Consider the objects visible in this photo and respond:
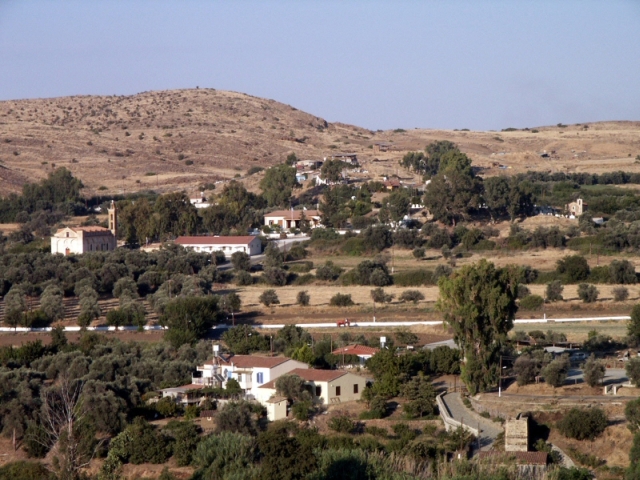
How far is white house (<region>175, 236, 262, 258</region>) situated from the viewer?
190ft

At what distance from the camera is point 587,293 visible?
40312mm

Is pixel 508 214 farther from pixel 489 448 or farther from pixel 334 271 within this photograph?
pixel 489 448

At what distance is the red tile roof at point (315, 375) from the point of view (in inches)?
1084

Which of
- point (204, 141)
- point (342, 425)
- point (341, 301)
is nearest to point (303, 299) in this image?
point (341, 301)

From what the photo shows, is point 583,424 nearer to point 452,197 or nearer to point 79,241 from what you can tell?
point 79,241

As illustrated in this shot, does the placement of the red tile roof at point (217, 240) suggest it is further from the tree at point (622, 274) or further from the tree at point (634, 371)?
the tree at point (634, 371)

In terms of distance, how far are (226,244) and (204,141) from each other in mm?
50349

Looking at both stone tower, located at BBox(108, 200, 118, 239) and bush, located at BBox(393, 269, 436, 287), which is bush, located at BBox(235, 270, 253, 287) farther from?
stone tower, located at BBox(108, 200, 118, 239)

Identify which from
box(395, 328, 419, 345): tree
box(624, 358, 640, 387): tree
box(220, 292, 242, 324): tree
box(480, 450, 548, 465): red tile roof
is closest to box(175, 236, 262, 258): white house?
box(220, 292, 242, 324): tree

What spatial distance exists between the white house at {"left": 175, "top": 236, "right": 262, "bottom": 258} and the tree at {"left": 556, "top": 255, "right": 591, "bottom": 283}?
18.0m

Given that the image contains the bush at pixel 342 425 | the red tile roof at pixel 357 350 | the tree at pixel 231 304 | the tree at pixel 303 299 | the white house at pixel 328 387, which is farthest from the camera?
the tree at pixel 303 299

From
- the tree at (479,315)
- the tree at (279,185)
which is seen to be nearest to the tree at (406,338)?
the tree at (479,315)

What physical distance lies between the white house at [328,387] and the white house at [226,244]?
2974cm

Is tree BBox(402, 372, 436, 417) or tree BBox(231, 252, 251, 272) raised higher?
tree BBox(231, 252, 251, 272)
